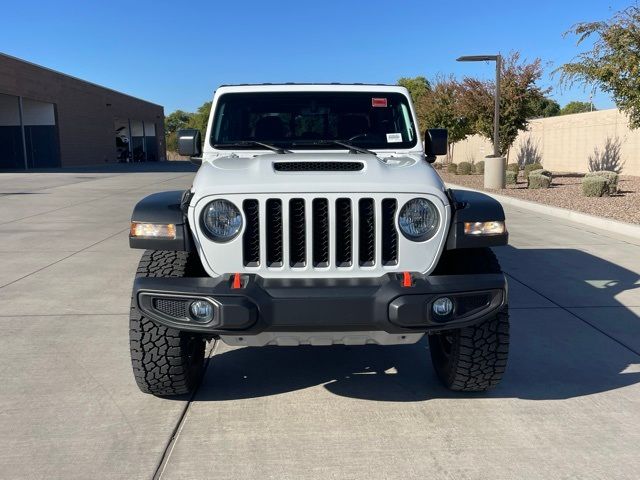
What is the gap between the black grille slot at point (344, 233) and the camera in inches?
130

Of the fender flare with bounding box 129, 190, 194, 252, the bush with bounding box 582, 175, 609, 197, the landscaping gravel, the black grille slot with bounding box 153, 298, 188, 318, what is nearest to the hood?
the fender flare with bounding box 129, 190, 194, 252

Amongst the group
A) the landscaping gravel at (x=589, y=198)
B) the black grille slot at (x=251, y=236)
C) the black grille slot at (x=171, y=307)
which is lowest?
the landscaping gravel at (x=589, y=198)

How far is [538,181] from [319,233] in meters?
17.4

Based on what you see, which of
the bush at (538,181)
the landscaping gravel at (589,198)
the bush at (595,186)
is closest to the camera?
the landscaping gravel at (589,198)

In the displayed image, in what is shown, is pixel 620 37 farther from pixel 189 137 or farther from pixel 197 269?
pixel 197 269

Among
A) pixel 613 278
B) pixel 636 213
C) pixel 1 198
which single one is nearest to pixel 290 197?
pixel 613 278

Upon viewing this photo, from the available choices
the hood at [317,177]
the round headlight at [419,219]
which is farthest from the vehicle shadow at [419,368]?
the hood at [317,177]

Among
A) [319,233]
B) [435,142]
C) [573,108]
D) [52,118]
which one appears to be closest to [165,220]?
[319,233]

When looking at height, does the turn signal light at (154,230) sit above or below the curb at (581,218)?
above

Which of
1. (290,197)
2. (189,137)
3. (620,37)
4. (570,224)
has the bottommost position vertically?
(570,224)

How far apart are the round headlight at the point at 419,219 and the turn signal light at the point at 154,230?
4.03 feet

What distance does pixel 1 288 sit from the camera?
6.64 meters

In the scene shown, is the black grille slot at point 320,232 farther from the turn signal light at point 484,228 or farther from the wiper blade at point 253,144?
the wiper blade at point 253,144

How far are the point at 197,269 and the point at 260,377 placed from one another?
105 centimetres
